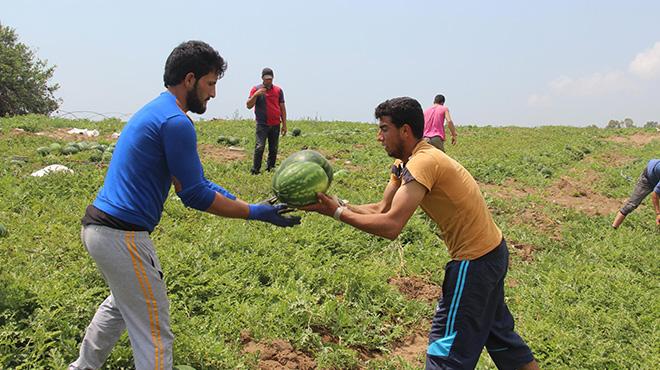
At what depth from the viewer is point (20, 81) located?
2316cm

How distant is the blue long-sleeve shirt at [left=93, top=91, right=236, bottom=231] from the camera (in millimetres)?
2709

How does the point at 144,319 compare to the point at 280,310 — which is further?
the point at 280,310

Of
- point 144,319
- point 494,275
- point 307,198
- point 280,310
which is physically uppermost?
point 307,198

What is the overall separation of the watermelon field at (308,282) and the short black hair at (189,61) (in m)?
1.87

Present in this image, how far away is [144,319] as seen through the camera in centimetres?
281

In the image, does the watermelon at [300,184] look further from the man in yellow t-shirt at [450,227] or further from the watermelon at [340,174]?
the watermelon at [340,174]

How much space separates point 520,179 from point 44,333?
34.0 feet

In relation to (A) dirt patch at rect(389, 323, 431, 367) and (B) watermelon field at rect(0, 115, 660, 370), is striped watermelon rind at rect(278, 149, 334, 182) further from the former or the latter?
(A) dirt patch at rect(389, 323, 431, 367)

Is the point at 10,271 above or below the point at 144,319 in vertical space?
below

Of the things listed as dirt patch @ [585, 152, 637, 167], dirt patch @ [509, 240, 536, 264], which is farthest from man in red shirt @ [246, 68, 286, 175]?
dirt patch @ [585, 152, 637, 167]

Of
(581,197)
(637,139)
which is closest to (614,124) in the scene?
(637,139)

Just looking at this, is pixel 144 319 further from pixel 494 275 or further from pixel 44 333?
pixel 494 275

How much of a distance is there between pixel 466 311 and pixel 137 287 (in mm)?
1820

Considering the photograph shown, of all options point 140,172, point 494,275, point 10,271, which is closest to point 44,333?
point 10,271
